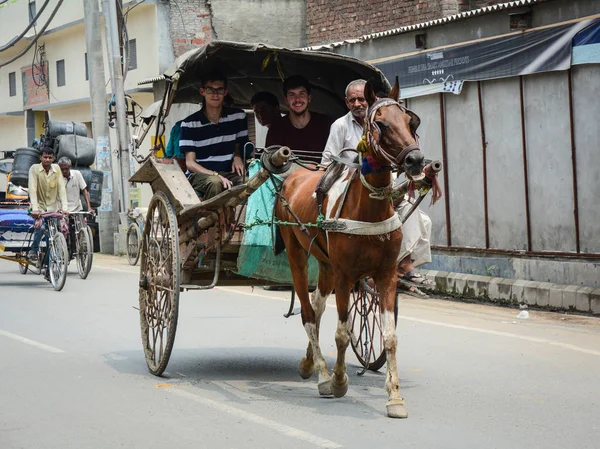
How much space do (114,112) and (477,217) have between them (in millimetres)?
10691

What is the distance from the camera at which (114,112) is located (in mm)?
22875

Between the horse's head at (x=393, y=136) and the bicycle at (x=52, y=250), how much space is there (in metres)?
9.97

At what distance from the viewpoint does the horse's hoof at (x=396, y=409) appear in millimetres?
6609

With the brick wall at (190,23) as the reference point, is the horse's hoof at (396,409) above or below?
below

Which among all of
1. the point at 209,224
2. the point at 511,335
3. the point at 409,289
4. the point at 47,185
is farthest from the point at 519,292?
the point at 47,185

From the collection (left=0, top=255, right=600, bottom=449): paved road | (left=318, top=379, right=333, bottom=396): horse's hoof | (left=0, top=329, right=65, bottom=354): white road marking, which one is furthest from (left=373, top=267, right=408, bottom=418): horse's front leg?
(left=0, top=329, right=65, bottom=354): white road marking

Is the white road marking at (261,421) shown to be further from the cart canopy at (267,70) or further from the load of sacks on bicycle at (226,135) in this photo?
the cart canopy at (267,70)

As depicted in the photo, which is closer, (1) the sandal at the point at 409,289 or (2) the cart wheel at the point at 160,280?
(1) the sandal at the point at 409,289

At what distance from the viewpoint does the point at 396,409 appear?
662 cm

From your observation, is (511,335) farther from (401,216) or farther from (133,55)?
(133,55)

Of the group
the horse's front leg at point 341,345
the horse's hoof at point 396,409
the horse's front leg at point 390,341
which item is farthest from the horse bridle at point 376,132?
the horse's hoof at point 396,409

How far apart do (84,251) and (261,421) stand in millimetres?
11925

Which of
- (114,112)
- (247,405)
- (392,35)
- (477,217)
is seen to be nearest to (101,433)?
(247,405)

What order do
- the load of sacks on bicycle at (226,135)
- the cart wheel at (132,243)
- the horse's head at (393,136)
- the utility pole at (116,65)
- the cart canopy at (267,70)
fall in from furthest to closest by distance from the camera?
the utility pole at (116,65)
the cart wheel at (132,243)
the load of sacks on bicycle at (226,135)
the cart canopy at (267,70)
the horse's head at (393,136)
